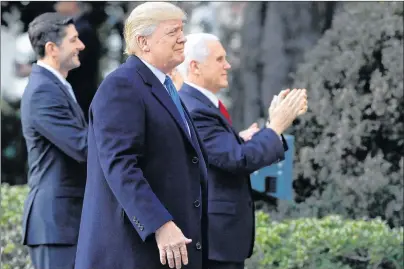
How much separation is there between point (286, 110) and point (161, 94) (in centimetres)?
117

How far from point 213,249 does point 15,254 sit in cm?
294

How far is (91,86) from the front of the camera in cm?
1273

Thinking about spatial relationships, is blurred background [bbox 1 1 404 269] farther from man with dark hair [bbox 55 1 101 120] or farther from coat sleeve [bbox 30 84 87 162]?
coat sleeve [bbox 30 84 87 162]

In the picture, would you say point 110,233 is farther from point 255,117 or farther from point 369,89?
point 255,117

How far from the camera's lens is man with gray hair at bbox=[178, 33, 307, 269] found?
5.31m

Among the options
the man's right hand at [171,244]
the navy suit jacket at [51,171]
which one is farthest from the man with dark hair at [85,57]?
the man's right hand at [171,244]

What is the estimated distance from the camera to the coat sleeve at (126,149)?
4051 mm

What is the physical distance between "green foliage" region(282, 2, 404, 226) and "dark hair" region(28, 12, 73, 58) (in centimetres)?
293

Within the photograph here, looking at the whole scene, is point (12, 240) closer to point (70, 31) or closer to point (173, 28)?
point (70, 31)

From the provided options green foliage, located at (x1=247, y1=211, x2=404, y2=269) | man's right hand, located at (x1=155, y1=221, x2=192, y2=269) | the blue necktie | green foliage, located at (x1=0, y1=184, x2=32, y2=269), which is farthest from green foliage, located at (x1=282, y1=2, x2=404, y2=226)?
man's right hand, located at (x1=155, y1=221, x2=192, y2=269)

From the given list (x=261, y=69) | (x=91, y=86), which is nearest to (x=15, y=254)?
(x=261, y=69)

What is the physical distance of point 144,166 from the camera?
13.8 ft

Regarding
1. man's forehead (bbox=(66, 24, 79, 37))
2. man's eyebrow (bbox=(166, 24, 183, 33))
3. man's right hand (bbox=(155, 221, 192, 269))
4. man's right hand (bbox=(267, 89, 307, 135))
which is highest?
man's forehead (bbox=(66, 24, 79, 37))

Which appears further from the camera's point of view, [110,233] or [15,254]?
[15,254]
